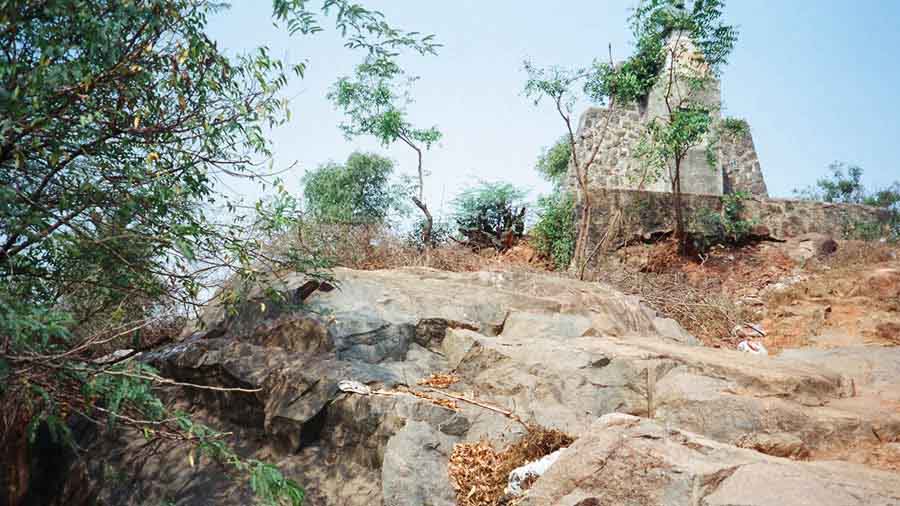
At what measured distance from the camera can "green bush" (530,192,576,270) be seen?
11.4 metres

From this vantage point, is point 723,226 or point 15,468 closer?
point 15,468

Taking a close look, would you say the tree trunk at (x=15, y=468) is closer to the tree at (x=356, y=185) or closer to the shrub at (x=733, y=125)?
the tree at (x=356, y=185)

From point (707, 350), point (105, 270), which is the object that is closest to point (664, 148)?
point (707, 350)

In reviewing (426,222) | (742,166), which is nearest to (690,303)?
(426,222)

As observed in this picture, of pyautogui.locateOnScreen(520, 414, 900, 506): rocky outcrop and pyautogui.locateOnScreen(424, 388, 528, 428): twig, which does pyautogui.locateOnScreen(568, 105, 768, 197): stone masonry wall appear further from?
pyautogui.locateOnScreen(520, 414, 900, 506): rocky outcrop

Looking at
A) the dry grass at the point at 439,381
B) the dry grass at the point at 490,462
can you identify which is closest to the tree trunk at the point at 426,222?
the dry grass at the point at 439,381

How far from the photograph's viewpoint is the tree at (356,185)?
14652 mm

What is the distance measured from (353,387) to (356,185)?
11138 mm

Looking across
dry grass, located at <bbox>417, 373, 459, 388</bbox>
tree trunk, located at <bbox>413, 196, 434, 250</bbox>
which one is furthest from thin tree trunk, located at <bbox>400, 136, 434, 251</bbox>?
dry grass, located at <bbox>417, 373, 459, 388</bbox>

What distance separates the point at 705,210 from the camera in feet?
37.3

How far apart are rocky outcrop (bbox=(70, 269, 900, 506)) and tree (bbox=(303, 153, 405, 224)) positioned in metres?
8.88

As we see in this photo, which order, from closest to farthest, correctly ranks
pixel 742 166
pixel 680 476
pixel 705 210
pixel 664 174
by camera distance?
pixel 680 476, pixel 705 210, pixel 664 174, pixel 742 166

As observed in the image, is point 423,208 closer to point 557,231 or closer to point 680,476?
point 557,231

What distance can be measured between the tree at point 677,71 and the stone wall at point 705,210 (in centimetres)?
31
